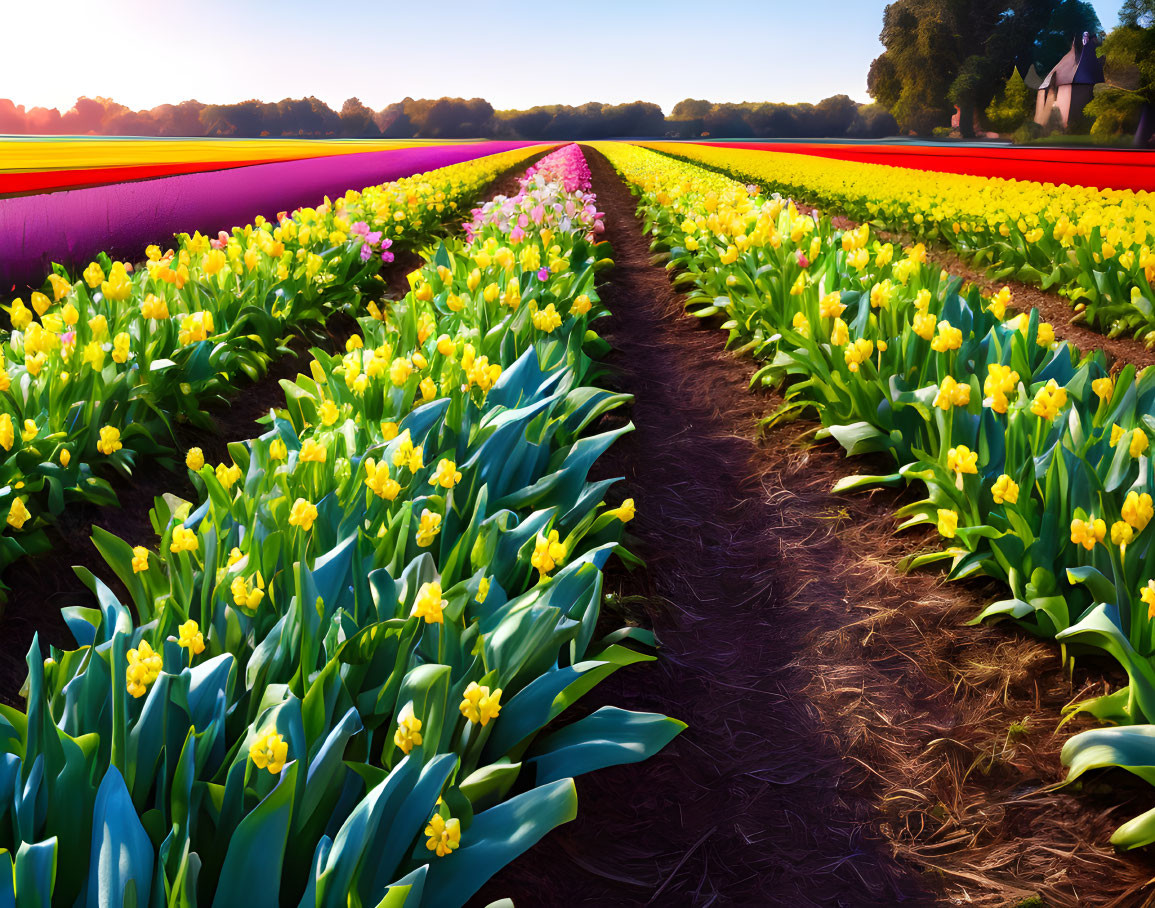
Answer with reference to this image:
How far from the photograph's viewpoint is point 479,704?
1636 mm

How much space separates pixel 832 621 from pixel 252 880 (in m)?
2.14

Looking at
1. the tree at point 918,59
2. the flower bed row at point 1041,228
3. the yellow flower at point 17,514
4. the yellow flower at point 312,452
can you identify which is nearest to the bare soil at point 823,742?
the yellow flower at point 312,452

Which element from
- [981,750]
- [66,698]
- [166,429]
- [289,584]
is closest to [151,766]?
[66,698]

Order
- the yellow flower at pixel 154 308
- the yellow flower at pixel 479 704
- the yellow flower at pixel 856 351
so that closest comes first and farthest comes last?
the yellow flower at pixel 479 704, the yellow flower at pixel 856 351, the yellow flower at pixel 154 308

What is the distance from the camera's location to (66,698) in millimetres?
1628

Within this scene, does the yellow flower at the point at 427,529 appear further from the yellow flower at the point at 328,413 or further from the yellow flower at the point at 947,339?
the yellow flower at the point at 947,339

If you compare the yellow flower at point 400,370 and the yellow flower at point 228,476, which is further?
the yellow flower at point 400,370

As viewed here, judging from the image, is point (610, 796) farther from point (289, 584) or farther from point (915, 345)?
point (915, 345)

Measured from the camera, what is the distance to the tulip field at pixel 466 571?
149 centimetres

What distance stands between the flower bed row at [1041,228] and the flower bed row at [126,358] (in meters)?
5.92

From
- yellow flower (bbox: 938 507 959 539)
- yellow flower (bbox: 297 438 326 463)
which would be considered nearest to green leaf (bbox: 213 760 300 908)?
yellow flower (bbox: 297 438 326 463)

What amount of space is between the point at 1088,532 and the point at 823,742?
94 cm

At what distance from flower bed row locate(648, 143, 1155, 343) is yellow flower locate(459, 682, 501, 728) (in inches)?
230

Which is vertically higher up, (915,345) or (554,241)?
(554,241)
